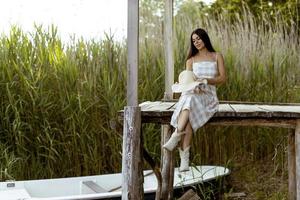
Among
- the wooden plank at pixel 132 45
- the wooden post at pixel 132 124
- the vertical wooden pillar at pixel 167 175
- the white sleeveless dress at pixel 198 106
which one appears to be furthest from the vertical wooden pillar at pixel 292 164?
the wooden plank at pixel 132 45

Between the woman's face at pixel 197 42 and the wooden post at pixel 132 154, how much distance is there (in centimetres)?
70

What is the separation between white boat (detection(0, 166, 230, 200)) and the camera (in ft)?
13.2

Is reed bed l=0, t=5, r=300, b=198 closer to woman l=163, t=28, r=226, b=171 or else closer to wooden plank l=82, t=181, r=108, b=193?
wooden plank l=82, t=181, r=108, b=193

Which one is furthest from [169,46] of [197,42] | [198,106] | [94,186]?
[198,106]

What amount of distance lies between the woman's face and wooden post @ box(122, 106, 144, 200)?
70 cm

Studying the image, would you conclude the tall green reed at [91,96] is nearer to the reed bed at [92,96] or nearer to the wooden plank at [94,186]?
the reed bed at [92,96]

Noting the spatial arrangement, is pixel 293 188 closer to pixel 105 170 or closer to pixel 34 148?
pixel 105 170

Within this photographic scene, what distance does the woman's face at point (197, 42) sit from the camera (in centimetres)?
382

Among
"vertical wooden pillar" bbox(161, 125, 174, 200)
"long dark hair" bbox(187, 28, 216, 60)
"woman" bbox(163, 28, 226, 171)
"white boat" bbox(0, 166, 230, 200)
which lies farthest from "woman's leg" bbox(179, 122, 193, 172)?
"white boat" bbox(0, 166, 230, 200)

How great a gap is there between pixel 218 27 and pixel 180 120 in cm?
295

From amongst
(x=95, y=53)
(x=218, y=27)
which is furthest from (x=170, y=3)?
(x=218, y=27)

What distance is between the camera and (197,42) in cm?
382

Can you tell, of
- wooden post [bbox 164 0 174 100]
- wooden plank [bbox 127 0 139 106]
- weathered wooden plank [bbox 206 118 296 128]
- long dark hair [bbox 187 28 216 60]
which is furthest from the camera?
wooden post [bbox 164 0 174 100]

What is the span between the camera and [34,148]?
17.1 ft
